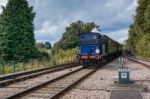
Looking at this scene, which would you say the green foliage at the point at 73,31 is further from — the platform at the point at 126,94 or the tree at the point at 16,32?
the platform at the point at 126,94

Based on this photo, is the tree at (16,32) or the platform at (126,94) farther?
the tree at (16,32)

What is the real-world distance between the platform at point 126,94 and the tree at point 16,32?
31474 mm

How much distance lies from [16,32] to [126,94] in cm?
3484

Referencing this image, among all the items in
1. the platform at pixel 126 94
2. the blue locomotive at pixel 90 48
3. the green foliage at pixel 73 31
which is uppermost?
the green foliage at pixel 73 31

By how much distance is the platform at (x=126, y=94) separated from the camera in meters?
14.7

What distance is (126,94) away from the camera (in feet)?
51.1

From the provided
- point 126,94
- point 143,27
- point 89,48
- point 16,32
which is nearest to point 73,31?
point 143,27

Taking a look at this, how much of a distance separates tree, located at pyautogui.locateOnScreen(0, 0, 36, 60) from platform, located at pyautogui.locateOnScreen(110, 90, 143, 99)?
31474 millimetres

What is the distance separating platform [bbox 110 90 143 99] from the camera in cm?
1469

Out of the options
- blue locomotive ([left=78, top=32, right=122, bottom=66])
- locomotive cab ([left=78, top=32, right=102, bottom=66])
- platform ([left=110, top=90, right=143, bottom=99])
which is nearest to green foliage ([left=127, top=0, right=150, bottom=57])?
blue locomotive ([left=78, top=32, right=122, bottom=66])

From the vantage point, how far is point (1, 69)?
27.3 metres

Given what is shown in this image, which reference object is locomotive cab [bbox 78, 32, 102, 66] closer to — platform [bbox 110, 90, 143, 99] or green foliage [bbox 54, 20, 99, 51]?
platform [bbox 110, 90, 143, 99]

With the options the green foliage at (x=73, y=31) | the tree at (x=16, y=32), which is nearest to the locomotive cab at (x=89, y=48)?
the tree at (x=16, y=32)

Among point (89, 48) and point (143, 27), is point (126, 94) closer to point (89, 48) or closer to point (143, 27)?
point (89, 48)
